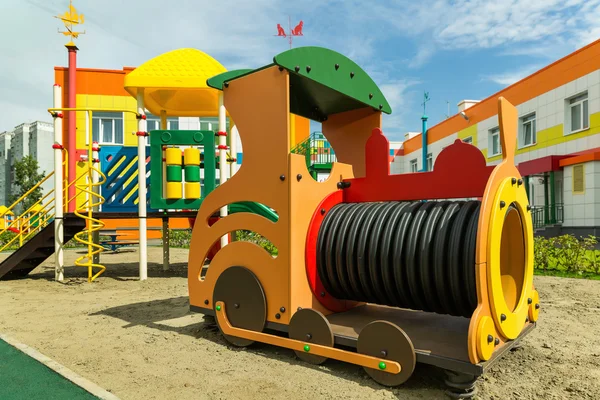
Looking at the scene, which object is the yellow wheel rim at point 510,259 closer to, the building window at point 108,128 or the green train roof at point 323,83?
the green train roof at point 323,83

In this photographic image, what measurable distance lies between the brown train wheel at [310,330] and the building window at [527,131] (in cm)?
1863

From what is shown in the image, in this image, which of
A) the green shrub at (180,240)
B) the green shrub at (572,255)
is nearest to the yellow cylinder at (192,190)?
the green shrub at (572,255)

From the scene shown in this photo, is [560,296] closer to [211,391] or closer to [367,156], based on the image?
[367,156]

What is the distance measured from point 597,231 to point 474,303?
14.8 meters

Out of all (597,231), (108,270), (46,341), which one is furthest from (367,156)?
(597,231)

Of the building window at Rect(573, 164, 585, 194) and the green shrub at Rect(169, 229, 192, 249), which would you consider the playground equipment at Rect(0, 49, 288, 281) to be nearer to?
the green shrub at Rect(169, 229, 192, 249)

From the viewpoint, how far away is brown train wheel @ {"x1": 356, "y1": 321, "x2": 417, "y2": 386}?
2.96 metres

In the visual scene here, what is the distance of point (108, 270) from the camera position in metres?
10.2

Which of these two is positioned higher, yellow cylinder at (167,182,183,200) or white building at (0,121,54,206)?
white building at (0,121,54,206)

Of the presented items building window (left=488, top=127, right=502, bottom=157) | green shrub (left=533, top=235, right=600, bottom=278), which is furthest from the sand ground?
building window (left=488, top=127, right=502, bottom=157)

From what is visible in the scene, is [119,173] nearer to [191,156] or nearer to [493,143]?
[191,156]

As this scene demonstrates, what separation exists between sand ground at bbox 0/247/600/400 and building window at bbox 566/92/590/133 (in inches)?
480

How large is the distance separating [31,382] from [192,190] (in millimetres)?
5028

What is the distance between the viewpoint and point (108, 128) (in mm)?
24406
